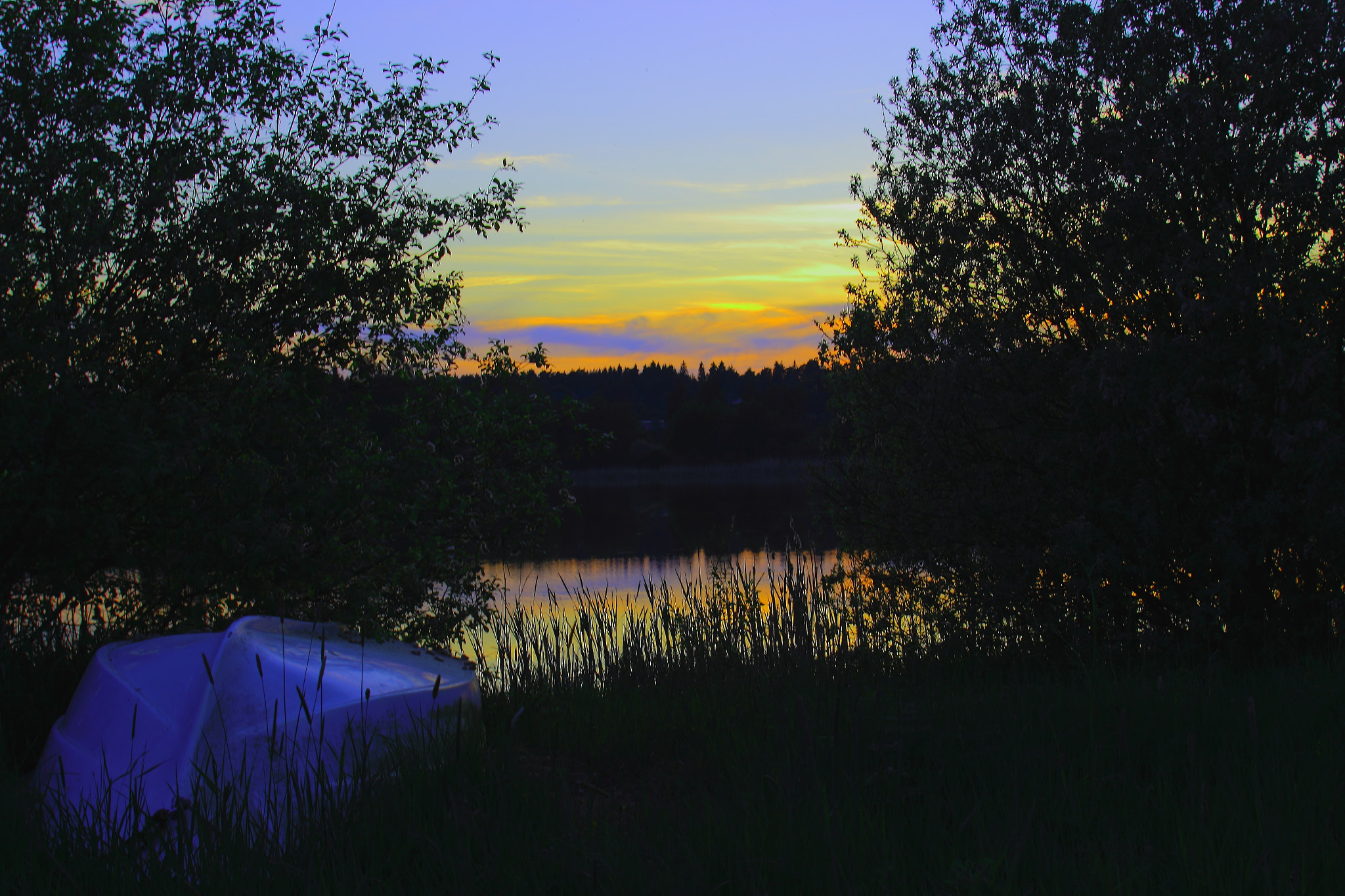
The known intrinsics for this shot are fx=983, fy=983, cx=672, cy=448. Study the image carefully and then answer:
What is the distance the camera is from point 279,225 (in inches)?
263

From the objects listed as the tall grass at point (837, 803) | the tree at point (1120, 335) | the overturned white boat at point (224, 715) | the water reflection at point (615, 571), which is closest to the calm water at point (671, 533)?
the water reflection at point (615, 571)

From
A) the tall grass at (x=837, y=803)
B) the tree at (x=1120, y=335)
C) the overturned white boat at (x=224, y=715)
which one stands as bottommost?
the tall grass at (x=837, y=803)

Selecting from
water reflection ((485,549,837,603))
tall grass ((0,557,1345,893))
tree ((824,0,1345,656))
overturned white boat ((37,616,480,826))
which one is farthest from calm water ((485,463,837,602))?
overturned white boat ((37,616,480,826))

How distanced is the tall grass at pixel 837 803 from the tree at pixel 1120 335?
43.4 inches

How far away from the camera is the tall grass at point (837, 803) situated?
9.58 feet

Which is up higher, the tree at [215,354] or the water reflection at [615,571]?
the tree at [215,354]

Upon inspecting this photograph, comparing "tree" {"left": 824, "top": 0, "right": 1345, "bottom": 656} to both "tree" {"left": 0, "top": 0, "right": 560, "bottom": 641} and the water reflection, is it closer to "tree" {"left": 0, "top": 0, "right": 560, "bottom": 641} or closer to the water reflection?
"tree" {"left": 0, "top": 0, "right": 560, "bottom": 641}

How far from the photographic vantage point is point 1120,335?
22.0ft

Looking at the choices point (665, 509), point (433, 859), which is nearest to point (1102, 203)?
point (433, 859)

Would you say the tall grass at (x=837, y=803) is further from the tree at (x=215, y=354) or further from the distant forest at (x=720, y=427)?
the distant forest at (x=720, y=427)

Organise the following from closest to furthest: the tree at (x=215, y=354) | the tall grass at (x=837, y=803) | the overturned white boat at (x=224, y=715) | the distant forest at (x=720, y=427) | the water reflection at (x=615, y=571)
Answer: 1. the tall grass at (x=837, y=803)
2. the overturned white boat at (x=224, y=715)
3. the tree at (x=215, y=354)
4. the water reflection at (x=615, y=571)
5. the distant forest at (x=720, y=427)

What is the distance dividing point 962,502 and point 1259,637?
2114mm

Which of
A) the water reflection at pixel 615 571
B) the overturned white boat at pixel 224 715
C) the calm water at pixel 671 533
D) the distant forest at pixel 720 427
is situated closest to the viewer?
the overturned white boat at pixel 224 715

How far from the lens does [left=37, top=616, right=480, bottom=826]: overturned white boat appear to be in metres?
3.48
